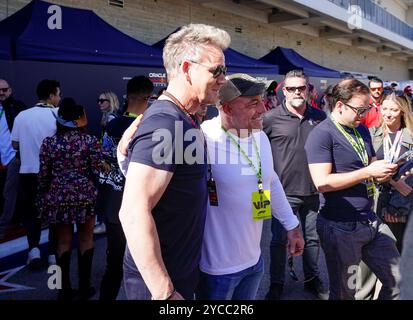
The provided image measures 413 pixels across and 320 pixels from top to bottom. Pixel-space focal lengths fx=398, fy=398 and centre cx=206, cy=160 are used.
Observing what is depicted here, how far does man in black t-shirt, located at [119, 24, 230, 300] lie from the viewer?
1419mm

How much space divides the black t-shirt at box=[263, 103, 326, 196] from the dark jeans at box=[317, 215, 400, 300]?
92cm

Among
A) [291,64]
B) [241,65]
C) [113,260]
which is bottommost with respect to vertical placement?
[113,260]

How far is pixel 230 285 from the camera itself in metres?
1.90

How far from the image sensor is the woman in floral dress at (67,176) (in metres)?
3.12

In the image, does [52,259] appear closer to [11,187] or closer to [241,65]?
[11,187]

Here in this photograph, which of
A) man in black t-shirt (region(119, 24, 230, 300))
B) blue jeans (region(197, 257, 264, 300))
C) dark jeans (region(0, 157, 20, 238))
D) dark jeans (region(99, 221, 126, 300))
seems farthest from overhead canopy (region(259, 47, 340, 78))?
man in black t-shirt (region(119, 24, 230, 300))

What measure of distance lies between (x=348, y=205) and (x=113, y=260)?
165cm

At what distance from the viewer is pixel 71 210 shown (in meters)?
3.16

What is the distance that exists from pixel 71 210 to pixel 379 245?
2264mm

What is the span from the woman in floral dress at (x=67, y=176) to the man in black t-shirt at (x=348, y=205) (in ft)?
5.77

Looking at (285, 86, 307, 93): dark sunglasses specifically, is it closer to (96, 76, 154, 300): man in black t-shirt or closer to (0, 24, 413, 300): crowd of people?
(0, 24, 413, 300): crowd of people

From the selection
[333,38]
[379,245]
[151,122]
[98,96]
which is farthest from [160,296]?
[333,38]

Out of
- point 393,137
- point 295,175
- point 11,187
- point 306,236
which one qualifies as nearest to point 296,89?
point 295,175
